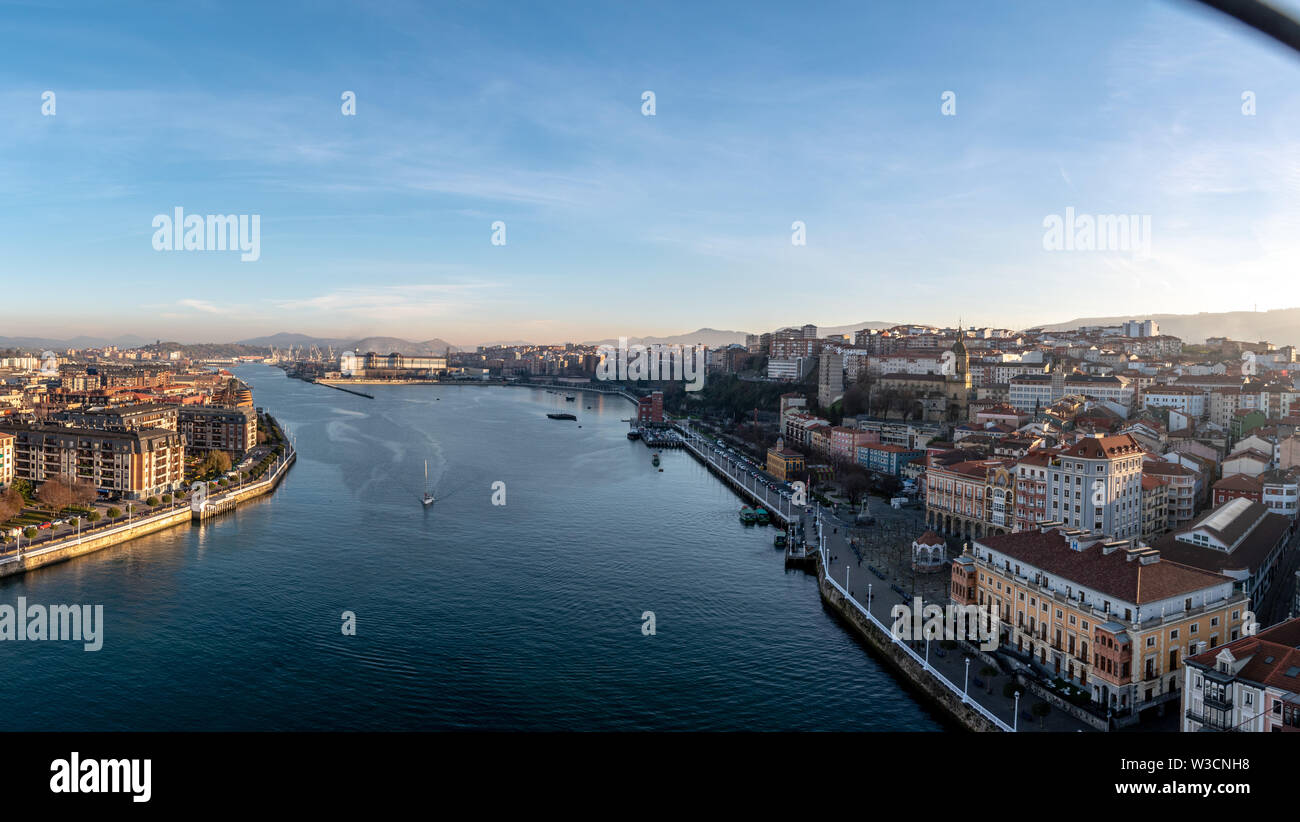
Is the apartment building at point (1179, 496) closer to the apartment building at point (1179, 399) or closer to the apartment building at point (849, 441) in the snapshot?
the apartment building at point (1179, 399)

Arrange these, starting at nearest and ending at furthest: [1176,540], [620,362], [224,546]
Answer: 1. [1176,540]
2. [224,546]
3. [620,362]

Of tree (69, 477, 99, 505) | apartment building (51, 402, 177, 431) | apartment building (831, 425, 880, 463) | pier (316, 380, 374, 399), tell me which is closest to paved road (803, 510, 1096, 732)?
apartment building (831, 425, 880, 463)

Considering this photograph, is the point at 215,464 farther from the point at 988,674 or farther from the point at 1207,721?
the point at 1207,721

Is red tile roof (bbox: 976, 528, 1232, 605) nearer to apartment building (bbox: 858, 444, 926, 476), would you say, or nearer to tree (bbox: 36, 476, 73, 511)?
apartment building (bbox: 858, 444, 926, 476)

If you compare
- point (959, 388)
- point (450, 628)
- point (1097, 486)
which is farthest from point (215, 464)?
point (959, 388)

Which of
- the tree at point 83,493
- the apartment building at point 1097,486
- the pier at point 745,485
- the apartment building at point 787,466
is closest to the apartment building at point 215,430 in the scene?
the tree at point 83,493
